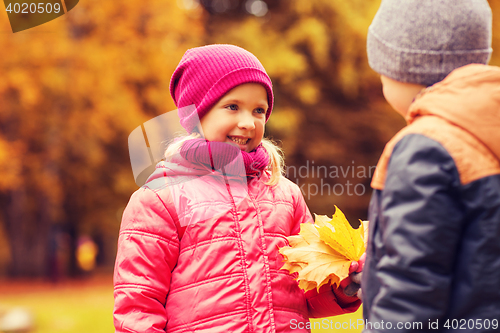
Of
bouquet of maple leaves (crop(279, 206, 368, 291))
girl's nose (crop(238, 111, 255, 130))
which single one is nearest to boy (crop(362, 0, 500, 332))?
bouquet of maple leaves (crop(279, 206, 368, 291))

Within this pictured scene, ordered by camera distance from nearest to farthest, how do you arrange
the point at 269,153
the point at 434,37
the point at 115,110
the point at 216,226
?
1. the point at 434,37
2. the point at 216,226
3. the point at 269,153
4. the point at 115,110

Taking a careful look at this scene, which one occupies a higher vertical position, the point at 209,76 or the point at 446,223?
the point at 209,76

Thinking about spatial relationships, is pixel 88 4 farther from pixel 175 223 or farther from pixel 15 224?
pixel 175 223

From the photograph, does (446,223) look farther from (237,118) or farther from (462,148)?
(237,118)

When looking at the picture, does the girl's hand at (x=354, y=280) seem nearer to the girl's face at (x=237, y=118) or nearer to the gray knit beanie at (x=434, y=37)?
the girl's face at (x=237, y=118)

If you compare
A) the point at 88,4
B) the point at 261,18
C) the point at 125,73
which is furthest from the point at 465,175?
the point at 261,18

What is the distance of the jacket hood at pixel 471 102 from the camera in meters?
1.14

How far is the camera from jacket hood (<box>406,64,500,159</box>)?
1138 millimetres

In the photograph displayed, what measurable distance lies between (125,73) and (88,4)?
140 centimetres

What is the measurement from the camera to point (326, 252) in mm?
1822

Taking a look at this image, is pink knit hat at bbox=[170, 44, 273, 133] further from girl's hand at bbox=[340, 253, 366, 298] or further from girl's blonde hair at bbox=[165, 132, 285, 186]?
girl's hand at bbox=[340, 253, 366, 298]

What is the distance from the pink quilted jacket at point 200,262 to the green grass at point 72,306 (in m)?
2.98

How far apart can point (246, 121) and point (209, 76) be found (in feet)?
0.83

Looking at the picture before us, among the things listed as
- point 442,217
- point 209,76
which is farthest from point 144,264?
point 442,217
